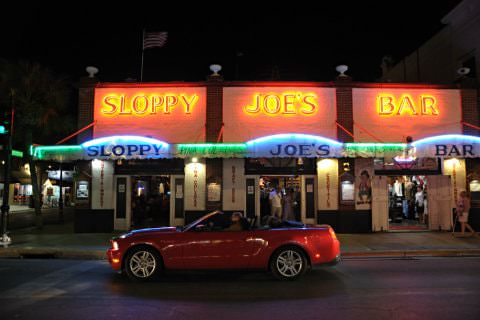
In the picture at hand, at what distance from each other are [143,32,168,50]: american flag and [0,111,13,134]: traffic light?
6.58m

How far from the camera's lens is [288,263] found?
8.36 m

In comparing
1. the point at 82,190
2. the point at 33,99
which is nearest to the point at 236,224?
the point at 82,190

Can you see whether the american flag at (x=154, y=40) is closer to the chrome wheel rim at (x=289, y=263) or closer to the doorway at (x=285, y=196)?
the doorway at (x=285, y=196)

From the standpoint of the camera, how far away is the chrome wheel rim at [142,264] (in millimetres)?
8328

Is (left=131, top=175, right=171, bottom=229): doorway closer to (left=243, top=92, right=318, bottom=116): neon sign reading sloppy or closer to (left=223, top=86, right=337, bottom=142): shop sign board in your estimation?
(left=223, top=86, right=337, bottom=142): shop sign board

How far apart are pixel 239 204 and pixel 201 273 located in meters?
6.91

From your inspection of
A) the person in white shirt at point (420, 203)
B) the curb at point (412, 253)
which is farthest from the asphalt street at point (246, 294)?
the person in white shirt at point (420, 203)

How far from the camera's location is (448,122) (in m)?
16.3

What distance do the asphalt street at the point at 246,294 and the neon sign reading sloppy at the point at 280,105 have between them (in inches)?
294

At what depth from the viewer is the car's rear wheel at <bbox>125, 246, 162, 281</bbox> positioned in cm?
833

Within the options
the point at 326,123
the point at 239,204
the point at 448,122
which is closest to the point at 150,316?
the point at 239,204

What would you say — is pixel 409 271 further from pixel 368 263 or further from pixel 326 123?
pixel 326 123

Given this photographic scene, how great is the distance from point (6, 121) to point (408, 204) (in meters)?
16.5

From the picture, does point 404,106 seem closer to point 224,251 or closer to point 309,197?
point 309,197
